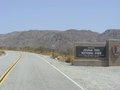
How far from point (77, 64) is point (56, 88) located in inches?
940

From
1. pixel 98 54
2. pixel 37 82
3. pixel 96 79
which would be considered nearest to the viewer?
pixel 37 82

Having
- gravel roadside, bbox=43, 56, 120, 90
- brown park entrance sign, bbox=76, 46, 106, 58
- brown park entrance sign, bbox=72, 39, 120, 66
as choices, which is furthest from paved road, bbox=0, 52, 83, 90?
brown park entrance sign, bbox=76, 46, 106, 58

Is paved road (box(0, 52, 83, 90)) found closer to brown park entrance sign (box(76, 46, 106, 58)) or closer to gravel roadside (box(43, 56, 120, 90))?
gravel roadside (box(43, 56, 120, 90))

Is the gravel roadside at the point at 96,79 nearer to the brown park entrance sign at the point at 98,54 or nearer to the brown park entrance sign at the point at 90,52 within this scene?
the brown park entrance sign at the point at 98,54

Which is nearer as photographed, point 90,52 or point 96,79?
point 96,79

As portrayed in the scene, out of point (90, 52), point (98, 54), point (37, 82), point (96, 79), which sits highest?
point (90, 52)

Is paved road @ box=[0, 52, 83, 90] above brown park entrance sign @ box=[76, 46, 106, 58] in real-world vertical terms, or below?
below

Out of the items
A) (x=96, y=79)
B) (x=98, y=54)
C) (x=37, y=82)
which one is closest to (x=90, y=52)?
(x=98, y=54)

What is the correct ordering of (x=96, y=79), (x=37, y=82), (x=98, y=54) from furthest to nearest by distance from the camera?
(x=98, y=54) → (x=96, y=79) → (x=37, y=82)

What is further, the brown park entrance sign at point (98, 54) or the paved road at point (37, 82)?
the brown park entrance sign at point (98, 54)

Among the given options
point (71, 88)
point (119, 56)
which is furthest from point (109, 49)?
point (71, 88)

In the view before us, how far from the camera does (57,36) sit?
192500 mm

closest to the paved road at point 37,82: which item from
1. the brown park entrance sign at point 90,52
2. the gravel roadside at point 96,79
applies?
the gravel roadside at point 96,79

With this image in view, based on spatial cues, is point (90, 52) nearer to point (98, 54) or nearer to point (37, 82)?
point (98, 54)
